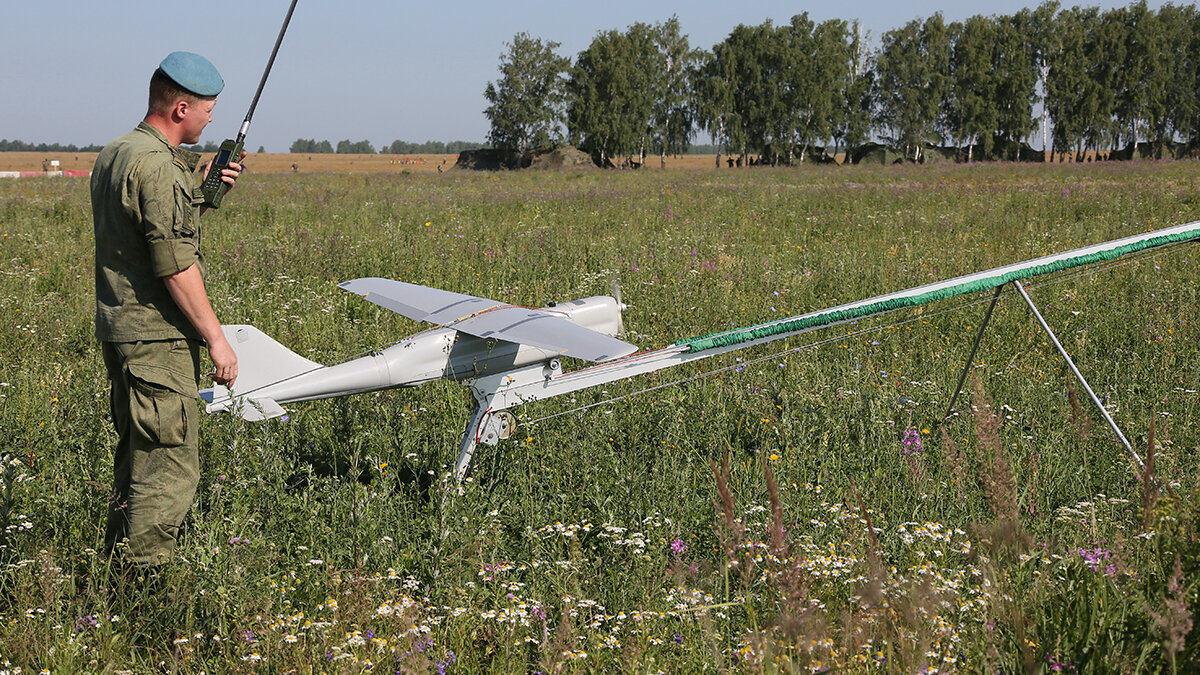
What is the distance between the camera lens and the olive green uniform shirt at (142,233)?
3172mm

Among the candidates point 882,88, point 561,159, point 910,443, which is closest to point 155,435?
point 910,443

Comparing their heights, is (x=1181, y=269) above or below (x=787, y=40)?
below

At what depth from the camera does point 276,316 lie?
8.14 metres

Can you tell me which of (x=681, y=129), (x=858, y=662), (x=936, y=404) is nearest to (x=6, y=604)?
(x=858, y=662)

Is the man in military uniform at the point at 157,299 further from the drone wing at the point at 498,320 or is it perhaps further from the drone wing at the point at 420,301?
the drone wing at the point at 420,301

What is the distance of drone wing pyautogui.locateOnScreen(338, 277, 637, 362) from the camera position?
402 cm

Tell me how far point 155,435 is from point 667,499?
2514 mm

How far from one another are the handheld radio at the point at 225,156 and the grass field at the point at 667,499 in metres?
1.19

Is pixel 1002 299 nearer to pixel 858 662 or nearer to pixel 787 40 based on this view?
pixel 858 662

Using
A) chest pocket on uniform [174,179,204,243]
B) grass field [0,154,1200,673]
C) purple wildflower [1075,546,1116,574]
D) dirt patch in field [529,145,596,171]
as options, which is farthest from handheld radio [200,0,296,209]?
dirt patch in field [529,145,596,171]

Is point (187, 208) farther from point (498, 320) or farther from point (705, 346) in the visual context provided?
point (705, 346)

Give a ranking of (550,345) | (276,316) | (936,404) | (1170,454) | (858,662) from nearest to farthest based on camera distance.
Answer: (858,662)
(550,345)
(1170,454)
(936,404)
(276,316)

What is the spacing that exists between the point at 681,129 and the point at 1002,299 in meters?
77.4

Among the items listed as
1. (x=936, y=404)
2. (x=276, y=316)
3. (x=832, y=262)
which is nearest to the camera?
(x=936, y=404)
